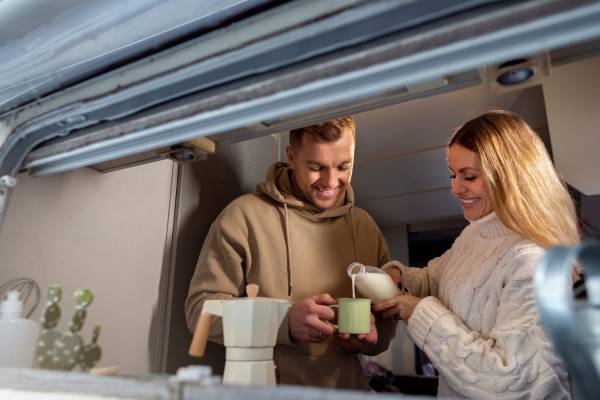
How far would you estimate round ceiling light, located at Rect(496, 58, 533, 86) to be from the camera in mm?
512

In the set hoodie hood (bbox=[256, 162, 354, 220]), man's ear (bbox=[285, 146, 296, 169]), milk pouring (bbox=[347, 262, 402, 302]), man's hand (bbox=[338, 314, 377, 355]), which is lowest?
man's hand (bbox=[338, 314, 377, 355])

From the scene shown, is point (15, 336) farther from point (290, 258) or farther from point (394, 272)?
point (394, 272)

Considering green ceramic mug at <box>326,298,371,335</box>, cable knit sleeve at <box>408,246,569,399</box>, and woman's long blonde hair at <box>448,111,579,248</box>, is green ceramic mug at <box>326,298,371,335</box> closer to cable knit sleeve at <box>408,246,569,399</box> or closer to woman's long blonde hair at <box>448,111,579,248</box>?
cable knit sleeve at <box>408,246,569,399</box>

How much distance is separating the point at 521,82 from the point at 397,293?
0.76 m

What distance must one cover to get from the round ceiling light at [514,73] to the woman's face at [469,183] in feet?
1.89

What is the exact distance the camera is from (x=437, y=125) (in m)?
1.86

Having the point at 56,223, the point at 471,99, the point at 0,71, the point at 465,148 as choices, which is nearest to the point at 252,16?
the point at 0,71

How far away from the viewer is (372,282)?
1146mm

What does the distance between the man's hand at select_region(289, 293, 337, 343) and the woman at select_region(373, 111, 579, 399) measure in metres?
0.16

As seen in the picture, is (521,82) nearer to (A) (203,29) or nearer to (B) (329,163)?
(A) (203,29)

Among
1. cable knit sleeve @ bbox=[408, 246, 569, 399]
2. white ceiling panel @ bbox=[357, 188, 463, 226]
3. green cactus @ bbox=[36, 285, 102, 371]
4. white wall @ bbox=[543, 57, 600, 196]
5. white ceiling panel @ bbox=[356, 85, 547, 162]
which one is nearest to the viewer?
green cactus @ bbox=[36, 285, 102, 371]

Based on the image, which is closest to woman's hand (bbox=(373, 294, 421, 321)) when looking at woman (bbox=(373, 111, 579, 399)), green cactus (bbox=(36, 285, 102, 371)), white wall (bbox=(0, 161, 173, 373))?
woman (bbox=(373, 111, 579, 399))

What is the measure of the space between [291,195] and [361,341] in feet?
1.55

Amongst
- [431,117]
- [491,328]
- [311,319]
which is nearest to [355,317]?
[311,319]
